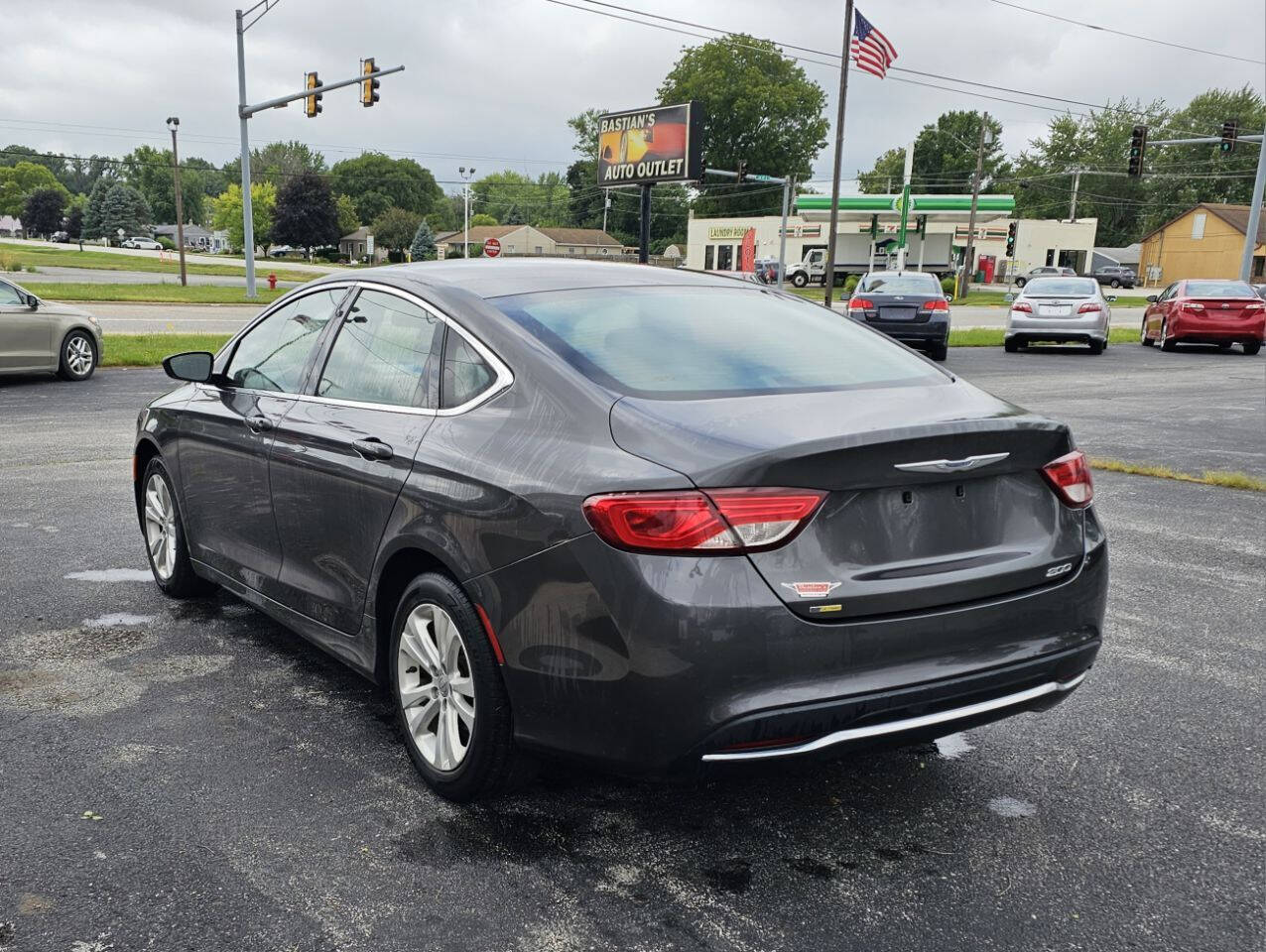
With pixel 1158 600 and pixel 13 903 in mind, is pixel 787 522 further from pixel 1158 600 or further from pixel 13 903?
pixel 1158 600

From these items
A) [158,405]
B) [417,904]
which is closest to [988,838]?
[417,904]

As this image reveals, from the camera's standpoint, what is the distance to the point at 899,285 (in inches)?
789

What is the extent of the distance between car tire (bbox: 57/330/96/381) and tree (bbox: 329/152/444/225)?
395ft

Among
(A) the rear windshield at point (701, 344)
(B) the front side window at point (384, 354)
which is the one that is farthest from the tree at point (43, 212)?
(A) the rear windshield at point (701, 344)

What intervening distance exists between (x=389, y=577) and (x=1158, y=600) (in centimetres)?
390

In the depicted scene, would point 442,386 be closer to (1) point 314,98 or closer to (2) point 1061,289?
(2) point 1061,289

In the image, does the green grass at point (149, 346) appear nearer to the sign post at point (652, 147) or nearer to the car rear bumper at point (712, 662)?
the sign post at point (652, 147)

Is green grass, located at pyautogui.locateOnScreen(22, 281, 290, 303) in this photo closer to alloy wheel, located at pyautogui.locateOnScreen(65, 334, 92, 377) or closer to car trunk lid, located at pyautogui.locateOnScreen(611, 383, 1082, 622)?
alloy wheel, located at pyautogui.locateOnScreen(65, 334, 92, 377)

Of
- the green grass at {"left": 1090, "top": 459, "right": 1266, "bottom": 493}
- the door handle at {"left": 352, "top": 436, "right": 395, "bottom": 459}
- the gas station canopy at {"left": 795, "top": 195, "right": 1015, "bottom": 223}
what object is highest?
the gas station canopy at {"left": 795, "top": 195, "right": 1015, "bottom": 223}

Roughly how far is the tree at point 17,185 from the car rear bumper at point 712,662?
16844 cm

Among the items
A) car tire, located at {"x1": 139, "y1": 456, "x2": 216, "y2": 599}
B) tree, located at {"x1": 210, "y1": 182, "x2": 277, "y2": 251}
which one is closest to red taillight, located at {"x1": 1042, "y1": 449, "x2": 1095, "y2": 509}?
car tire, located at {"x1": 139, "y1": 456, "x2": 216, "y2": 599}

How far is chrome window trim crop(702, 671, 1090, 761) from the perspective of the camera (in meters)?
2.68

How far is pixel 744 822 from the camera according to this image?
10.5 feet

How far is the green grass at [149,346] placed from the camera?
1659 centimetres
